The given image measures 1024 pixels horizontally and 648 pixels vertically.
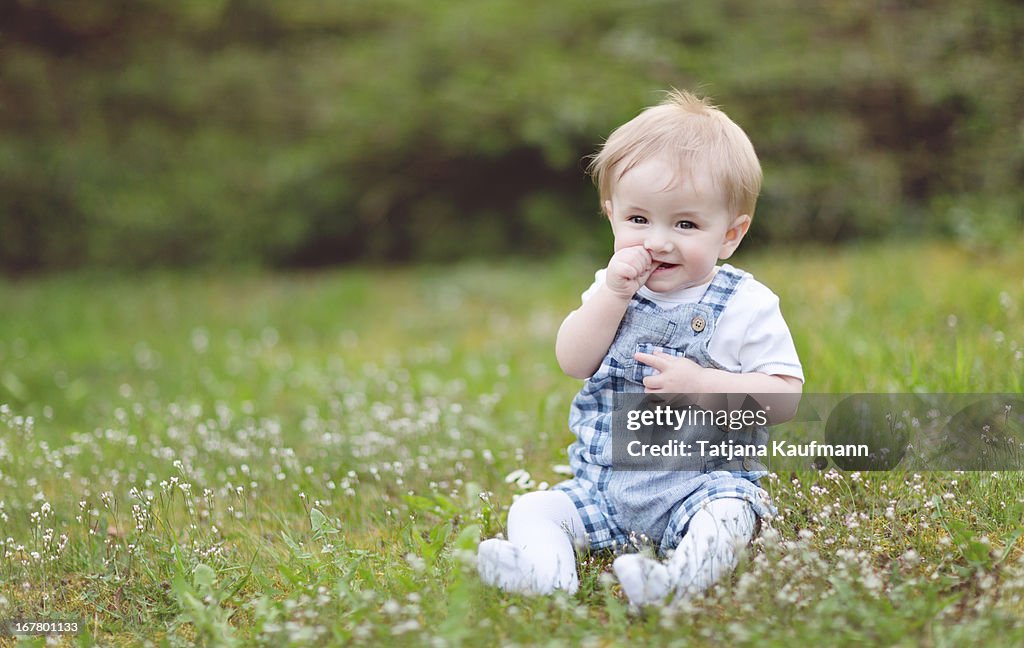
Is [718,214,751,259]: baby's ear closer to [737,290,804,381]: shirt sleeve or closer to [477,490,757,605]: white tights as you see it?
[737,290,804,381]: shirt sleeve

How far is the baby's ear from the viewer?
3.04 m

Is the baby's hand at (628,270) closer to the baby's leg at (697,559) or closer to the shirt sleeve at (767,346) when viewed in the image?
the shirt sleeve at (767,346)

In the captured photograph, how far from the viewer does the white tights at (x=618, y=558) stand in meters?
2.57

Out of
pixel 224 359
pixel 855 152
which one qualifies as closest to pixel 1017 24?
pixel 855 152

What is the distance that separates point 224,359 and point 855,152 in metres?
5.80

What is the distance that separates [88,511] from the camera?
3361 mm

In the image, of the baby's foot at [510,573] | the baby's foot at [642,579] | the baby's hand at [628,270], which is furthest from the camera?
the baby's hand at [628,270]

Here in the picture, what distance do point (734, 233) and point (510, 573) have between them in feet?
4.24

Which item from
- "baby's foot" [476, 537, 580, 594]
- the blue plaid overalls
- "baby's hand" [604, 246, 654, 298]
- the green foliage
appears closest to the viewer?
"baby's foot" [476, 537, 580, 594]

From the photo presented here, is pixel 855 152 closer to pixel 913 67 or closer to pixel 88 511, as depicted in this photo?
pixel 913 67

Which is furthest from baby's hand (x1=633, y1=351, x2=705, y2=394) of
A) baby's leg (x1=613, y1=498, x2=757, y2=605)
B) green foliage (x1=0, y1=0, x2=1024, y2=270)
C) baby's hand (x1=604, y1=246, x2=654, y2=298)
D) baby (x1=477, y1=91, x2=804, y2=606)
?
green foliage (x1=0, y1=0, x2=1024, y2=270)

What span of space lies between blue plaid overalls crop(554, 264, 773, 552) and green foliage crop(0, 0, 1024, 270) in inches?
206

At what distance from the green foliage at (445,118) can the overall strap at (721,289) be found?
5117 millimetres

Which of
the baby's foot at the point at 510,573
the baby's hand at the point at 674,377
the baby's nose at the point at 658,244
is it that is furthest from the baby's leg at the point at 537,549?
the baby's nose at the point at 658,244
